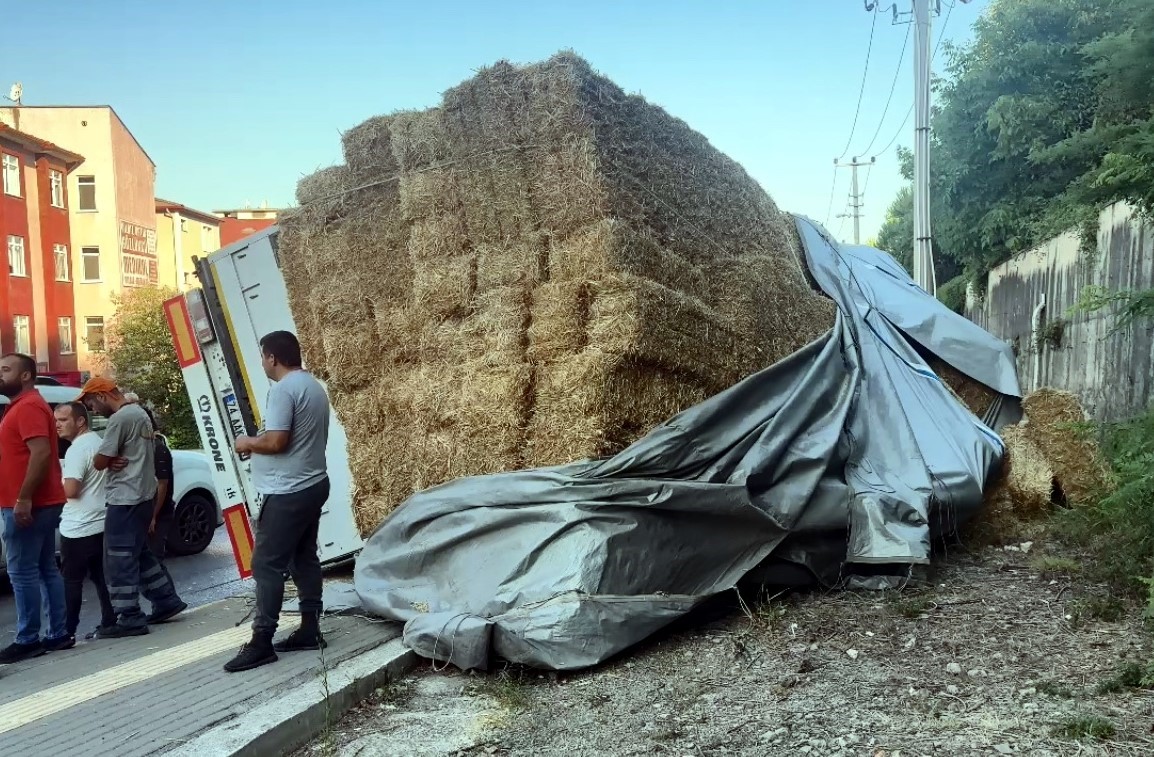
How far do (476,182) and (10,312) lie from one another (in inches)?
1090

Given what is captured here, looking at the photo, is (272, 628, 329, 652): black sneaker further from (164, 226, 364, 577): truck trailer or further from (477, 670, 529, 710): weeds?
(164, 226, 364, 577): truck trailer

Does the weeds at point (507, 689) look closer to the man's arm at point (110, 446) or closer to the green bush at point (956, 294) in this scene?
the man's arm at point (110, 446)

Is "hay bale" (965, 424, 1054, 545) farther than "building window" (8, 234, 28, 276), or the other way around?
"building window" (8, 234, 28, 276)

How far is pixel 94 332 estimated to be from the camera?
31062 millimetres

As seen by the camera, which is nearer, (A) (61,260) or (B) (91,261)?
(A) (61,260)

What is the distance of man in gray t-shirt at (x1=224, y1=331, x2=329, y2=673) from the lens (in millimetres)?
4609

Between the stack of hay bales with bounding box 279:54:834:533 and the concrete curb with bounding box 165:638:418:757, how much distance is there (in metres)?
1.34

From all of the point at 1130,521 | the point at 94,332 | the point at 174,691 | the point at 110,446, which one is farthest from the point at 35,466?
the point at 94,332

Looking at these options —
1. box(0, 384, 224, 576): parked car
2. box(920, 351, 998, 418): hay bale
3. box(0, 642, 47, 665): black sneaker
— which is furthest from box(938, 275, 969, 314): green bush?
box(0, 642, 47, 665): black sneaker

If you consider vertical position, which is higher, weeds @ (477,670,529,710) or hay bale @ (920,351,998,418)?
hay bale @ (920,351,998,418)

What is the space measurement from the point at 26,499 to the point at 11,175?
27.7 meters

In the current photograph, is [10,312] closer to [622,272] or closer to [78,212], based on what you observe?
[78,212]

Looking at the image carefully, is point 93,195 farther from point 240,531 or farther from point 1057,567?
point 1057,567

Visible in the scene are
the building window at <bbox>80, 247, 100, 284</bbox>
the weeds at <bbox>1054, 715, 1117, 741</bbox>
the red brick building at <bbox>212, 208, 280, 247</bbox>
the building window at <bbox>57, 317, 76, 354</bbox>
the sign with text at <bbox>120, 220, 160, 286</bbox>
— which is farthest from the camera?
the red brick building at <bbox>212, 208, 280, 247</bbox>
